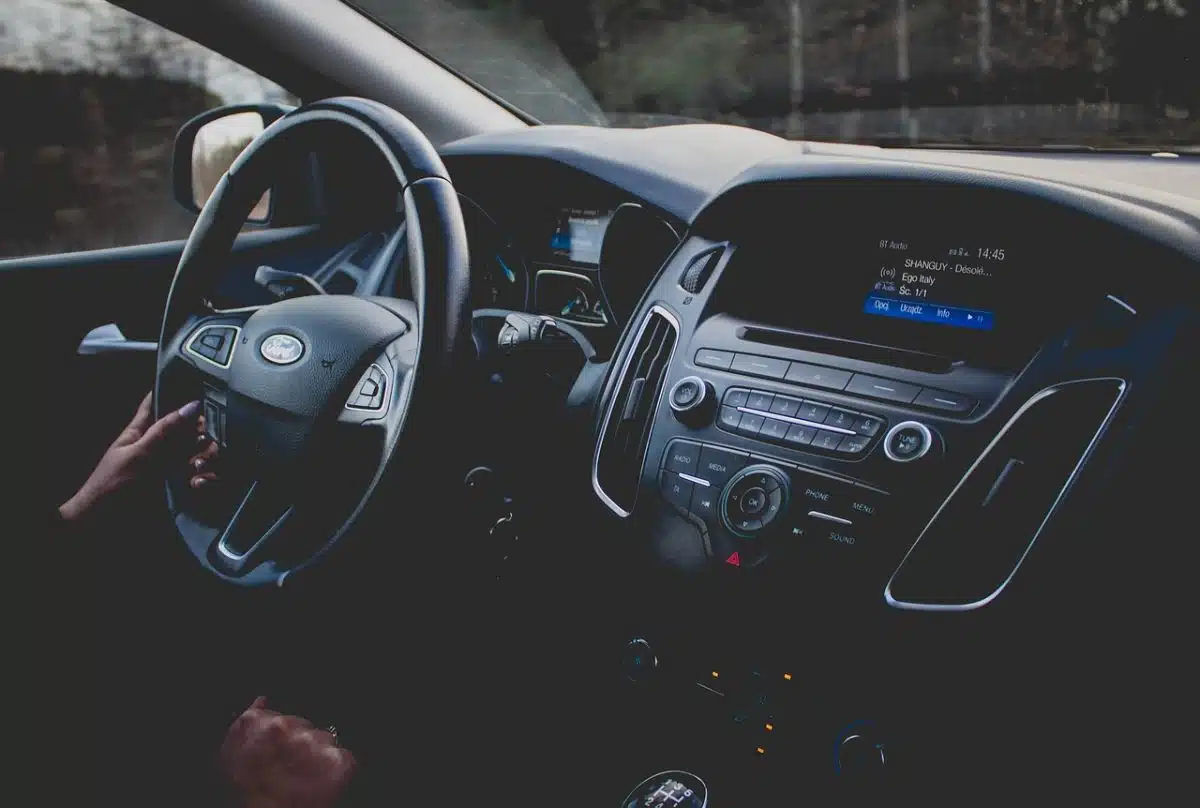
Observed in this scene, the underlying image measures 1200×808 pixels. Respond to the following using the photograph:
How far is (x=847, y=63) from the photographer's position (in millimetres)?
2383

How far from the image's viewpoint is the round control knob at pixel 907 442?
1.49 metres

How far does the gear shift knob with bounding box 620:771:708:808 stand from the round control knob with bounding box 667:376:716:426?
60cm

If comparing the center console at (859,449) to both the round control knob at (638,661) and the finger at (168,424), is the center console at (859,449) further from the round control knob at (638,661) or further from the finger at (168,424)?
the finger at (168,424)

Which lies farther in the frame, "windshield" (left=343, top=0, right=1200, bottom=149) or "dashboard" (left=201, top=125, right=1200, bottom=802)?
"windshield" (left=343, top=0, right=1200, bottom=149)

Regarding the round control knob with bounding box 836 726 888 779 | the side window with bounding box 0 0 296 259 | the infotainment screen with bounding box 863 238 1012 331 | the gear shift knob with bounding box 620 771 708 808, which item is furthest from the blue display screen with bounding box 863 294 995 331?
the side window with bounding box 0 0 296 259

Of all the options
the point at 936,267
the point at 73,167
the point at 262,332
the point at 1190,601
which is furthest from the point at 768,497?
the point at 73,167

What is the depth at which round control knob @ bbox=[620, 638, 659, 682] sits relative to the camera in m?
1.80

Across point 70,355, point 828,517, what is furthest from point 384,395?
point 70,355

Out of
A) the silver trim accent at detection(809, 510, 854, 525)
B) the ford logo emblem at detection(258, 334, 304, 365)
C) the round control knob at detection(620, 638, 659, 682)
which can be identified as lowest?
the round control knob at detection(620, 638, 659, 682)

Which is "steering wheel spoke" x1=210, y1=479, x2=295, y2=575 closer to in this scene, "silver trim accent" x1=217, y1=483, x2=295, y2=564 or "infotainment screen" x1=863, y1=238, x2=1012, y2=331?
"silver trim accent" x1=217, y1=483, x2=295, y2=564

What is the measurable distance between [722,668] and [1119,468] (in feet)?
2.19

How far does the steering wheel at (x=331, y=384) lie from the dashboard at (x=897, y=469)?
0.42 meters

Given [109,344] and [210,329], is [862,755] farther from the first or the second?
[109,344]

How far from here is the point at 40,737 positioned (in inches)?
56.4
